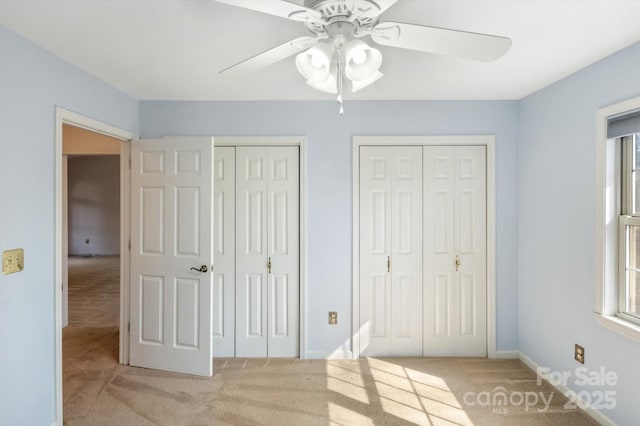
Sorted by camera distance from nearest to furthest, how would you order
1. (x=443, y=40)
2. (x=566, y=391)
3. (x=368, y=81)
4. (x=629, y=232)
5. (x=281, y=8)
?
(x=281, y=8) < (x=443, y=40) < (x=368, y=81) < (x=629, y=232) < (x=566, y=391)

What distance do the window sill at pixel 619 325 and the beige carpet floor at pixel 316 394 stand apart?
2.27 feet

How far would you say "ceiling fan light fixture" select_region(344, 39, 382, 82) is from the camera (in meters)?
1.36

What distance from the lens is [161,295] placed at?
290cm

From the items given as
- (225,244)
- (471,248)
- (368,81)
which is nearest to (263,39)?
(368,81)

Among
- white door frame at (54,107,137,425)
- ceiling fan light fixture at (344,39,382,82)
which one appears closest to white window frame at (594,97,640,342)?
ceiling fan light fixture at (344,39,382,82)

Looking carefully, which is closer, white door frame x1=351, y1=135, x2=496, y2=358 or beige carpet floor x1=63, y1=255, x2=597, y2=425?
beige carpet floor x1=63, y1=255, x2=597, y2=425

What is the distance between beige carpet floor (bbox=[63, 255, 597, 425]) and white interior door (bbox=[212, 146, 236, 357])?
28 centimetres

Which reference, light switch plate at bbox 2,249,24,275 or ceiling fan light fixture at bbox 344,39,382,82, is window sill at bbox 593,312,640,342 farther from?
light switch plate at bbox 2,249,24,275

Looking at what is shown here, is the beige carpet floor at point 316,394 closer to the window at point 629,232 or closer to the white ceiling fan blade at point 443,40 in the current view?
the window at point 629,232

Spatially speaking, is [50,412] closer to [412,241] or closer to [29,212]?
[29,212]

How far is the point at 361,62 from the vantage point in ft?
4.67

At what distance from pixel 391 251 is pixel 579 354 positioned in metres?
1.56

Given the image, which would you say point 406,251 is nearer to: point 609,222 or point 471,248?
point 471,248

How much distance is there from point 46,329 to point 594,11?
3.57 metres
